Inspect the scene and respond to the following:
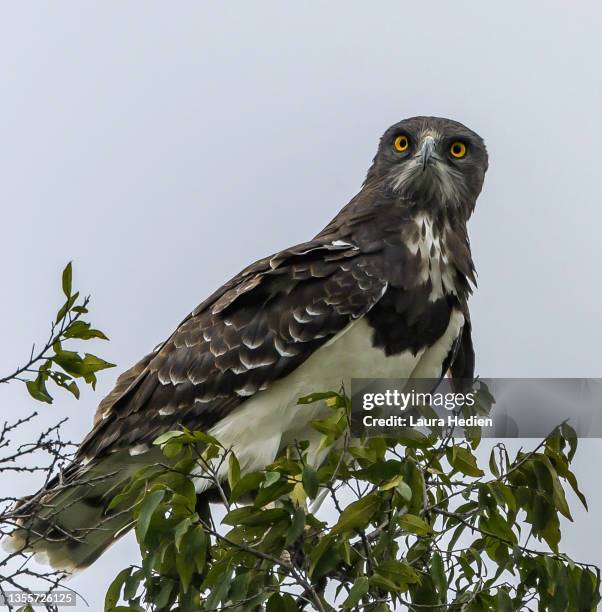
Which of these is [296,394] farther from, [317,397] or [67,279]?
[317,397]

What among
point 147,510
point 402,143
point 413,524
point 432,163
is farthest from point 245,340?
point 147,510

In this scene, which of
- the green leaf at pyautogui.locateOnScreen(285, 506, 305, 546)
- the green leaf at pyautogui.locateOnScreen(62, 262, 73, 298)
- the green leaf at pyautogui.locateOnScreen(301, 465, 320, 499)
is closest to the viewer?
the green leaf at pyautogui.locateOnScreen(301, 465, 320, 499)

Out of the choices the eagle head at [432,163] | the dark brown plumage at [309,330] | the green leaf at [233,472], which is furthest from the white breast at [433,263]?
the green leaf at [233,472]

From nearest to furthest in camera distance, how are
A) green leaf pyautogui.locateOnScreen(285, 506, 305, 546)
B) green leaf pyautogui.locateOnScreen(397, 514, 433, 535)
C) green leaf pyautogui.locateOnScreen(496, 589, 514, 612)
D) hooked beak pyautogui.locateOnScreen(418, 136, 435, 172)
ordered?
green leaf pyautogui.locateOnScreen(285, 506, 305, 546) → green leaf pyautogui.locateOnScreen(397, 514, 433, 535) → green leaf pyautogui.locateOnScreen(496, 589, 514, 612) → hooked beak pyautogui.locateOnScreen(418, 136, 435, 172)

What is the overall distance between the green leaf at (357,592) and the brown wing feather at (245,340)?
8.46 feet

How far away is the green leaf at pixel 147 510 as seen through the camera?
15.6 ft

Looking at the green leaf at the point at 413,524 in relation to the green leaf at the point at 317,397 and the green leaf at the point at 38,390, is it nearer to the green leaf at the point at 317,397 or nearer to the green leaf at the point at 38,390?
the green leaf at the point at 317,397

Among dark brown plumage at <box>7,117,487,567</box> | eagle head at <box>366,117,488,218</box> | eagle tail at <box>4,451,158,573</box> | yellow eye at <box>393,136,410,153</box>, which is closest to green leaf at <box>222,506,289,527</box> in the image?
dark brown plumage at <box>7,117,487,567</box>

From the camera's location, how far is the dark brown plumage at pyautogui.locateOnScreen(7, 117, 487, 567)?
7359 mm

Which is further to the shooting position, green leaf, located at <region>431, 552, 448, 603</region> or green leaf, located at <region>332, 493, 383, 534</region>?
green leaf, located at <region>431, 552, 448, 603</region>

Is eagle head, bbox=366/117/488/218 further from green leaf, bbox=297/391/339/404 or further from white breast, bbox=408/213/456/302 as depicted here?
green leaf, bbox=297/391/339/404

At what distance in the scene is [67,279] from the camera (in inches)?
218

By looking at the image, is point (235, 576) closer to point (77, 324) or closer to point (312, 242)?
point (77, 324)

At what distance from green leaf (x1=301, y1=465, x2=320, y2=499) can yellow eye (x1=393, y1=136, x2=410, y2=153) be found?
4.11 meters
